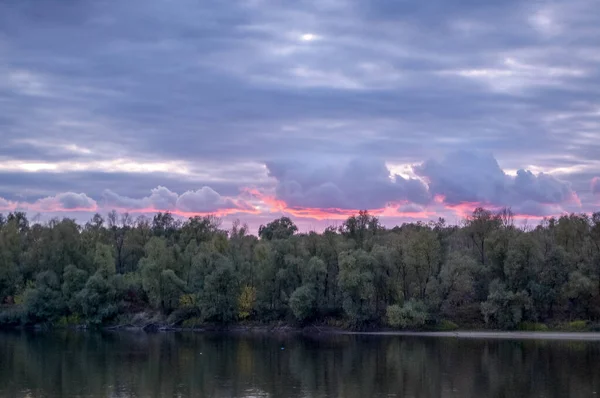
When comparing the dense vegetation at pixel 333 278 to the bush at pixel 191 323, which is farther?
the bush at pixel 191 323

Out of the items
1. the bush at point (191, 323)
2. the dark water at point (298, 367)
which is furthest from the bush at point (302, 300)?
the bush at point (191, 323)

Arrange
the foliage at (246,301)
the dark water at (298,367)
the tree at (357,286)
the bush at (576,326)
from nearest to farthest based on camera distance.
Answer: the dark water at (298,367), the bush at (576,326), the tree at (357,286), the foliage at (246,301)

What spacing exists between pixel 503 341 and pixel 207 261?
49132mm

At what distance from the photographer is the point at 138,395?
49875mm

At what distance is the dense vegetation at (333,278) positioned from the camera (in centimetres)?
10050

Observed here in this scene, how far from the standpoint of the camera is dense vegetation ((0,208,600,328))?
100500 millimetres

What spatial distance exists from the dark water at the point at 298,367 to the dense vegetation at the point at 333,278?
10222mm

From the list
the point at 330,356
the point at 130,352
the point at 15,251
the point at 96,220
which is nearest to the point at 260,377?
the point at 330,356

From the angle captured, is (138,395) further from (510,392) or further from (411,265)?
(411,265)

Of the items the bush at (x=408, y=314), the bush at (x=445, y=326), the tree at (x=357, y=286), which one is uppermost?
the tree at (x=357, y=286)

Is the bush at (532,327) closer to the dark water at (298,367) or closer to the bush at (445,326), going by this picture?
the bush at (445,326)

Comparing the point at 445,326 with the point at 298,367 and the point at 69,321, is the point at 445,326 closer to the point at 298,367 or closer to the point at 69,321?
the point at 298,367

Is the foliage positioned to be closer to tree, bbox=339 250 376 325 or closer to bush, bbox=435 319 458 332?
tree, bbox=339 250 376 325

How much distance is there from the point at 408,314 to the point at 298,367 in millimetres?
38736
